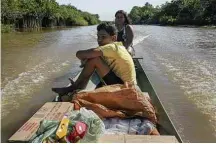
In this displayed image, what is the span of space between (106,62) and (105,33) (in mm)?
361

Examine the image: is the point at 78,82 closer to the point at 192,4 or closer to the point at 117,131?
the point at 117,131

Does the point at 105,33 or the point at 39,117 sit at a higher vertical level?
the point at 105,33

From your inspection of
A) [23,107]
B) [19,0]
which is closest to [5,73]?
[23,107]

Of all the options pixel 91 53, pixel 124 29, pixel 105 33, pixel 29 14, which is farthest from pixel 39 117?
pixel 29 14

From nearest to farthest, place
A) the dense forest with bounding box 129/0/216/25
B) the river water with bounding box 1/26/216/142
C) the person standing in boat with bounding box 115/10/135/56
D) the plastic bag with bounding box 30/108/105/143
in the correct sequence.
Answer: the plastic bag with bounding box 30/108/105/143 → the river water with bounding box 1/26/216/142 → the person standing in boat with bounding box 115/10/135/56 → the dense forest with bounding box 129/0/216/25

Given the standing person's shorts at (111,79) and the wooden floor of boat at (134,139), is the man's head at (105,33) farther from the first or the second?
the wooden floor of boat at (134,139)

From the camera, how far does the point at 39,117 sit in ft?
10.8

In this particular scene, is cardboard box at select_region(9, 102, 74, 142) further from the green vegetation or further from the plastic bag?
the green vegetation

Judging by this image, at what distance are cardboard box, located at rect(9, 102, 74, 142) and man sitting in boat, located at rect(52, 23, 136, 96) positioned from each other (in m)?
0.89

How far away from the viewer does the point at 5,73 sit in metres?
9.28

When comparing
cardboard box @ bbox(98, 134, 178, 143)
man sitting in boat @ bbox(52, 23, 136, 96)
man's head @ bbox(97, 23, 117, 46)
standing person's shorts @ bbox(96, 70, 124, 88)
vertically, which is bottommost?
cardboard box @ bbox(98, 134, 178, 143)

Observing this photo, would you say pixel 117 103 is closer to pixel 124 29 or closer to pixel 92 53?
pixel 92 53

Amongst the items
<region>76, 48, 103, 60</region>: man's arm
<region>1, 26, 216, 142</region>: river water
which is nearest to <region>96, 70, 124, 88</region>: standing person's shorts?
<region>76, 48, 103, 60</region>: man's arm

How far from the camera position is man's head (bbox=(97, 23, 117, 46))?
4445mm
